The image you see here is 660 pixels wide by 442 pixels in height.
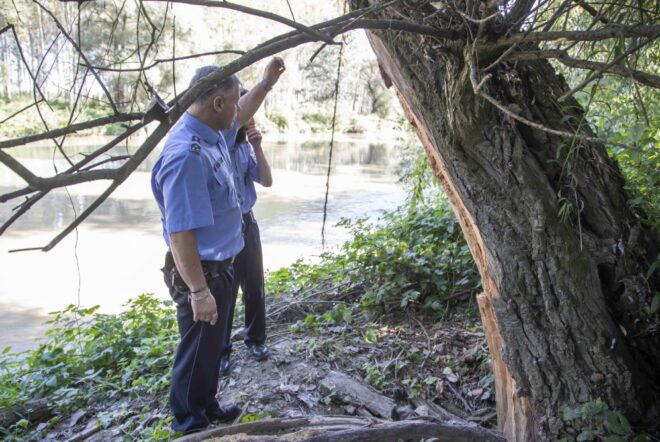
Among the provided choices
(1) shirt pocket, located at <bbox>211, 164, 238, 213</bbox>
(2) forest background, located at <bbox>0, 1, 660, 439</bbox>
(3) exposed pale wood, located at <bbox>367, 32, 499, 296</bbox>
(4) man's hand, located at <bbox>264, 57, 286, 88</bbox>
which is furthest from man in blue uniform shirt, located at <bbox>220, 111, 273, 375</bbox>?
(3) exposed pale wood, located at <bbox>367, 32, 499, 296</bbox>

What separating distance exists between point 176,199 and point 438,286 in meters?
2.32

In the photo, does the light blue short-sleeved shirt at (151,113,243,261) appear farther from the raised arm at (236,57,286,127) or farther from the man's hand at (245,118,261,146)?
the man's hand at (245,118,261,146)

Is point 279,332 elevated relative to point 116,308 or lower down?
elevated

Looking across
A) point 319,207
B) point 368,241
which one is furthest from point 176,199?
point 319,207

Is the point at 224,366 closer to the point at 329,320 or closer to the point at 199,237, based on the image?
the point at 329,320

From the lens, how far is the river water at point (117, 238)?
8.16m

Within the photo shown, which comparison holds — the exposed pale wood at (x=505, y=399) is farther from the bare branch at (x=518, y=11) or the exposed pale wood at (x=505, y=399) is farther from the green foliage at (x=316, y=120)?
the green foliage at (x=316, y=120)

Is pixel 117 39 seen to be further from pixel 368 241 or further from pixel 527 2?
pixel 368 241

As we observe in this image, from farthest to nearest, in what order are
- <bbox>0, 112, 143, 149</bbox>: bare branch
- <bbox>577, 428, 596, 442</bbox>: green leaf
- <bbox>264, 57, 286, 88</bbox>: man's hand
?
<bbox>264, 57, 286, 88</bbox>: man's hand
<bbox>577, 428, 596, 442</bbox>: green leaf
<bbox>0, 112, 143, 149</bbox>: bare branch

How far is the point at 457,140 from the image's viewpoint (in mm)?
2480

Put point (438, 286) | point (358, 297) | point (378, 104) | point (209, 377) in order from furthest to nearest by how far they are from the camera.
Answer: point (378, 104), point (358, 297), point (438, 286), point (209, 377)

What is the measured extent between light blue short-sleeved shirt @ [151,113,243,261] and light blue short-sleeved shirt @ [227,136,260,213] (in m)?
0.56

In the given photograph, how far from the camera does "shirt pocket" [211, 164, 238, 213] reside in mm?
2830

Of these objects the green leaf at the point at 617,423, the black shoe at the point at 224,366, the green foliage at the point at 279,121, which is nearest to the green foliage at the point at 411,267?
the black shoe at the point at 224,366
